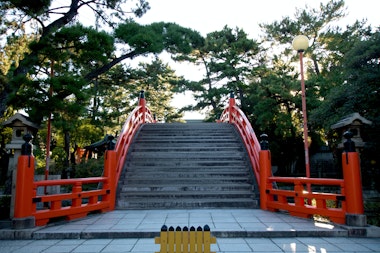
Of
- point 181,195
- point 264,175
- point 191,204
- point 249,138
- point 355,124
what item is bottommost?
point 191,204

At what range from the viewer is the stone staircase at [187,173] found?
7.05 meters

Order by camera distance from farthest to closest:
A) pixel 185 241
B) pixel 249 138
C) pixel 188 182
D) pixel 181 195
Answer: pixel 249 138
pixel 188 182
pixel 181 195
pixel 185 241

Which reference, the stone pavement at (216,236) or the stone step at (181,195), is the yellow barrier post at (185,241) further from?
the stone step at (181,195)

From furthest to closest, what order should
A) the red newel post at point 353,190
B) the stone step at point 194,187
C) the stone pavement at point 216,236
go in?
the stone step at point 194,187
the red newel post at point 353,190
the stone pavement at point 216,236

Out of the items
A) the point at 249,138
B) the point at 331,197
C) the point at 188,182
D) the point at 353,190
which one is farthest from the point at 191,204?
the point at 353,190

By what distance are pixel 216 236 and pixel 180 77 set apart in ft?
57.4

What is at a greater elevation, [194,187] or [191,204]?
[194,187]

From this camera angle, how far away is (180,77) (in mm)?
21203

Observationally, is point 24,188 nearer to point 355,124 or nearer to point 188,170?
point 188,170

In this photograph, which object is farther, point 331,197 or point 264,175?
point 264,175

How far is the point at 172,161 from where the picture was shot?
885cm

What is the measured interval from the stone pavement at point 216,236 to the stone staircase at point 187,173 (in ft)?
4.00

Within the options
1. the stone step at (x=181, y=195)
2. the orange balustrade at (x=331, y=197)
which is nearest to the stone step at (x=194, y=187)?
the stone step at (x=181, y=195)

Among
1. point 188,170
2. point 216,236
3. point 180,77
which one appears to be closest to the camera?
point 216,236
